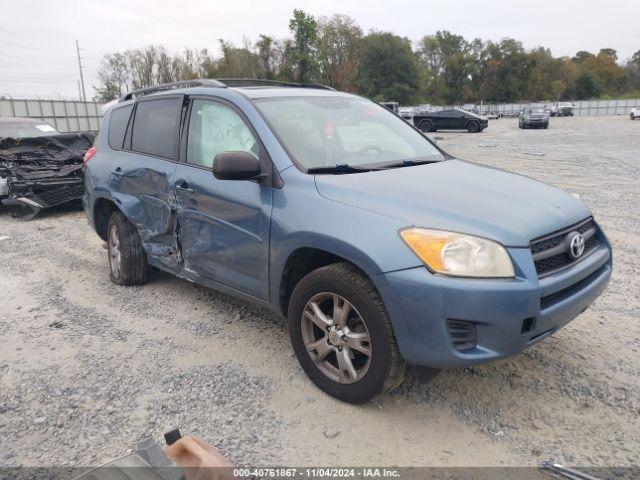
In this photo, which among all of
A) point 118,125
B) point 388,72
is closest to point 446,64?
point 388,72

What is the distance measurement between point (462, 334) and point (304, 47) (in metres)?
50.8

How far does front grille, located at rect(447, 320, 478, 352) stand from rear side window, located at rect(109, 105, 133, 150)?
12.0ft

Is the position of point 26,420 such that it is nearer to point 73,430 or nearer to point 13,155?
point 73,430

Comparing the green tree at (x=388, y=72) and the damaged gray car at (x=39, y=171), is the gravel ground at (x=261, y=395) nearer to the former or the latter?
the damaged gray car at (x=39, y=171)

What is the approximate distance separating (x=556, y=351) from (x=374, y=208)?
175 centimetres

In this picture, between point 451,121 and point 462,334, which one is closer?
point 462,334

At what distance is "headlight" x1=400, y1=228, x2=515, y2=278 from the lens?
2.44m

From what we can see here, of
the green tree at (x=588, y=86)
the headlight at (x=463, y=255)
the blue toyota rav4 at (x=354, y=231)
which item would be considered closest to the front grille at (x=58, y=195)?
the blue toyota rav4 at (x=354, y=231)

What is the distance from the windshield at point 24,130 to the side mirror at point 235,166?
844 centimetres

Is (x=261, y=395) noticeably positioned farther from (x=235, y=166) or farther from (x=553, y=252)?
(x=553, y=252)

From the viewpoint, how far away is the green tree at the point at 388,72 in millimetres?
66438

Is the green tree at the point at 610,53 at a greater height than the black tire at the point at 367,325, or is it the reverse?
the green tree at the point at 610,53

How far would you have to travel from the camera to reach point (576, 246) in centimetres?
279

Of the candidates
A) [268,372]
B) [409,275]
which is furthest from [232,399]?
[409,275]
